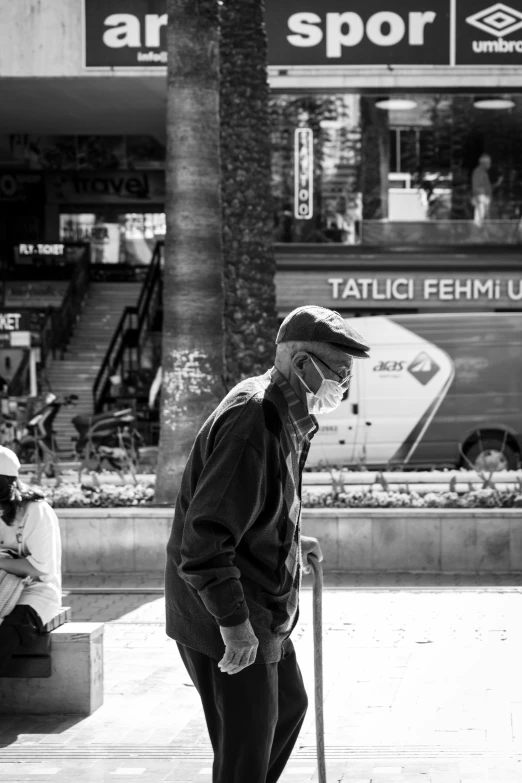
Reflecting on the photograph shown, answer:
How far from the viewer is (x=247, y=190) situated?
11516 millimetres

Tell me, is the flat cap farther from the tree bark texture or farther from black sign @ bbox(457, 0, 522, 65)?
black sign @ bbox(457, 0, 522, 65)

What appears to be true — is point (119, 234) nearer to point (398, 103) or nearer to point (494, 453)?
point (398, 103)

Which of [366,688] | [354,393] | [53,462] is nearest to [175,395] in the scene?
[53,462]

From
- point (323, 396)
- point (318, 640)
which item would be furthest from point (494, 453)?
point (323, 396)

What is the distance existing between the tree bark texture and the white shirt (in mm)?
5741

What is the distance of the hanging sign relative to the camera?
2206cm

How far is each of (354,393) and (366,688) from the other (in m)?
9.52

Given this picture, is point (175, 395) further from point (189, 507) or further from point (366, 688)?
point (189, 507)

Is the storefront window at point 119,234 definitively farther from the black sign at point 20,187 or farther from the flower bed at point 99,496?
the flower bed at point 99,496

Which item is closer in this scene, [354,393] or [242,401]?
[242,401]

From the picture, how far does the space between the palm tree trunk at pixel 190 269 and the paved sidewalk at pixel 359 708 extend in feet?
7.26

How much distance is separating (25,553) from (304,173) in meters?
17.3

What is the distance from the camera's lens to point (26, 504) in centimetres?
555

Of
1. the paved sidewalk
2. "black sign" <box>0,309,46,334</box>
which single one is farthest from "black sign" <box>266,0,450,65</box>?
the paved sidewalk
